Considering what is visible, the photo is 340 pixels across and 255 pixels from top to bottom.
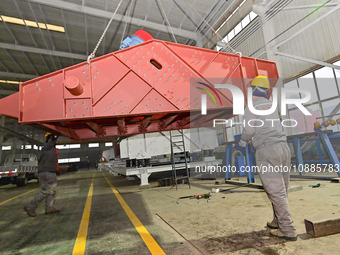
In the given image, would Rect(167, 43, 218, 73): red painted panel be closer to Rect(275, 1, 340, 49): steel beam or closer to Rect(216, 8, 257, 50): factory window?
Rect(275, 1, 340, 49): steel beam

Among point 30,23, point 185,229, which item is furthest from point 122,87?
point 30,23

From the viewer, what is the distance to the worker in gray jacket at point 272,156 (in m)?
2.12

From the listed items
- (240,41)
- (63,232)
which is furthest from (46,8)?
(63,232)

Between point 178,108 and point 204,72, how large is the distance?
572 millimetres

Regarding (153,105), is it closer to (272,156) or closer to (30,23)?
(272,156)

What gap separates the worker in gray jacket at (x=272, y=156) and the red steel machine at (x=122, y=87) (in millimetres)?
356

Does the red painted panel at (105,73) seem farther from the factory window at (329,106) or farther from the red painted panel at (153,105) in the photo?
the factory window at (329,106)

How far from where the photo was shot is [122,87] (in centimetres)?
212

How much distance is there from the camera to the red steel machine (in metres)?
2.00

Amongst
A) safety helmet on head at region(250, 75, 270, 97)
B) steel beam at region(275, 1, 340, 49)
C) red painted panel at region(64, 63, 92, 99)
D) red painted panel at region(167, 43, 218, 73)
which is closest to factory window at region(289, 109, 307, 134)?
steel beam at region(275, 1, 340, 49)

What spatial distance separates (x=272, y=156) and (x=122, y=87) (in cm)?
182

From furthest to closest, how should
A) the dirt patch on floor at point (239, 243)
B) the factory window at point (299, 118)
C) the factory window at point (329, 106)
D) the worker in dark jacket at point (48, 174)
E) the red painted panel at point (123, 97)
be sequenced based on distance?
the factory window at point (299, 118) → the factory window at point (329, 106) → the worker in dark jacket at point (48, 174) → the red painted panel at point (123, 97) → the dirt patch on floor at point (239, 243)

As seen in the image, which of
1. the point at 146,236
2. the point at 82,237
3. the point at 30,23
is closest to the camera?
the point at 146,236

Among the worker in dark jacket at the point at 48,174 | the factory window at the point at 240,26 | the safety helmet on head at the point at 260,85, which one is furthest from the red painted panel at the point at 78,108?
the factory window at the point at 240,26
